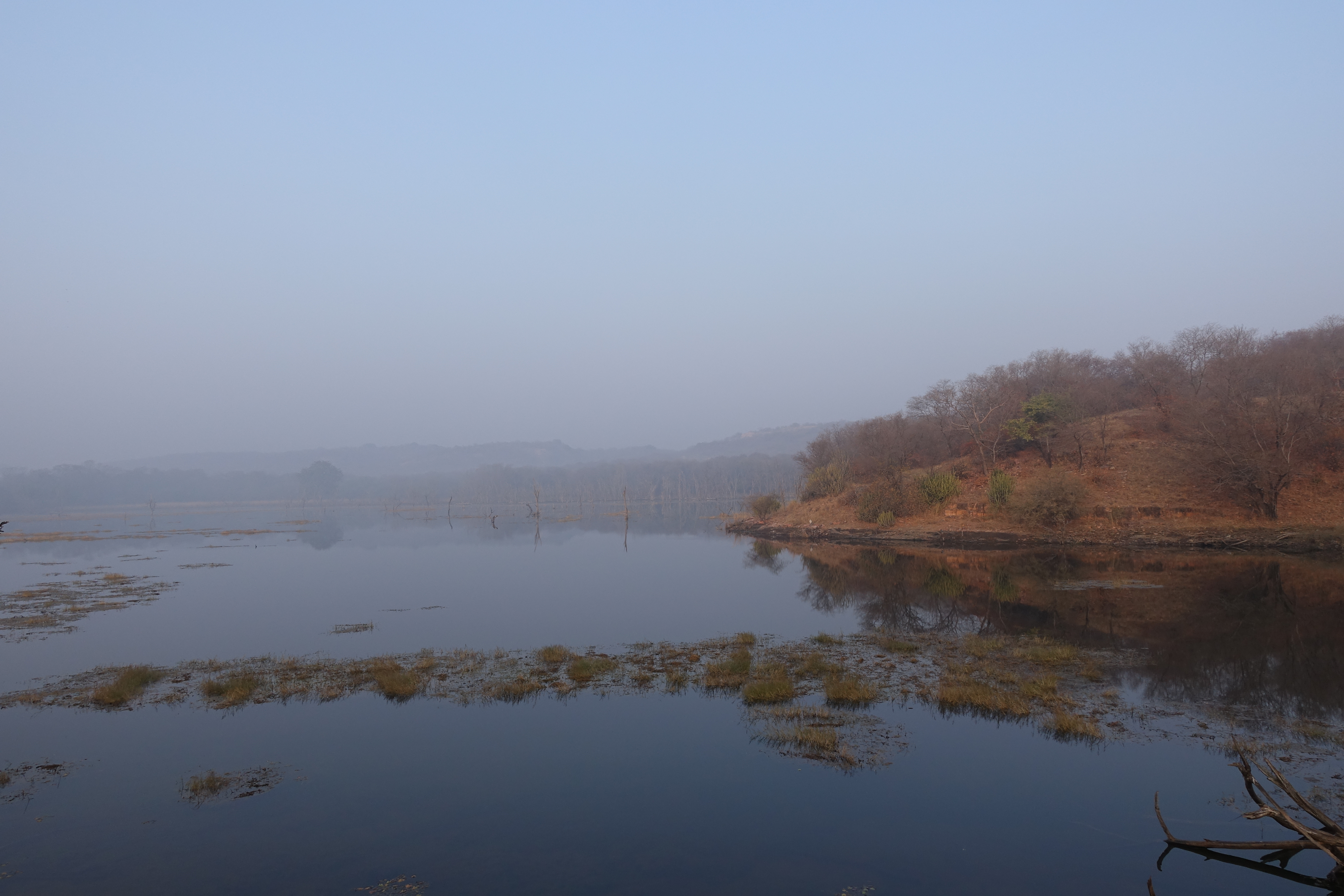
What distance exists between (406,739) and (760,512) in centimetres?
4806

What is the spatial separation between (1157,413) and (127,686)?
49.5 m

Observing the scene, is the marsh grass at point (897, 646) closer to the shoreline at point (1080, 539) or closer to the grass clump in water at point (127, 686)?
the grass clump in water at point (127, 686)

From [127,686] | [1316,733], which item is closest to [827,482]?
[1316,733]

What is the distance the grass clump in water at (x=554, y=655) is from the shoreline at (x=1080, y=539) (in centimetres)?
2482

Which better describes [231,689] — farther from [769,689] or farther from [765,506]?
[765,506]

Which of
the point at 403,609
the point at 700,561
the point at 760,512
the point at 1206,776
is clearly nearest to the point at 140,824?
the point at 1206,776

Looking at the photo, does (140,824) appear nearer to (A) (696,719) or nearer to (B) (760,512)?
(A) (696,719)

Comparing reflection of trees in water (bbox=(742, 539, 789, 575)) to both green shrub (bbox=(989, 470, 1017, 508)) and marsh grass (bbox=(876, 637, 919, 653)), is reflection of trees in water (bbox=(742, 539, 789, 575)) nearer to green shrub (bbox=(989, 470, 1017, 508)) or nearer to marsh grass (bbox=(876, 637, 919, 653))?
green shrub (bbox=(989, 470, 1017, 508))

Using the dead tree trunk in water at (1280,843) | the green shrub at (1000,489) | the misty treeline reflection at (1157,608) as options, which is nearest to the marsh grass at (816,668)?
the misty treeline reflection at (1157,608)

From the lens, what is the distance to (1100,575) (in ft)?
79.7

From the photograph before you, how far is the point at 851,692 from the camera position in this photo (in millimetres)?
11719

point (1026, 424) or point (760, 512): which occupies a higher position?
point (1026, 424)

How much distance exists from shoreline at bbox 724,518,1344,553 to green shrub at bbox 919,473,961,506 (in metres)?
3.30

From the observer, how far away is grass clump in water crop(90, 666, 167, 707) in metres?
12.8
